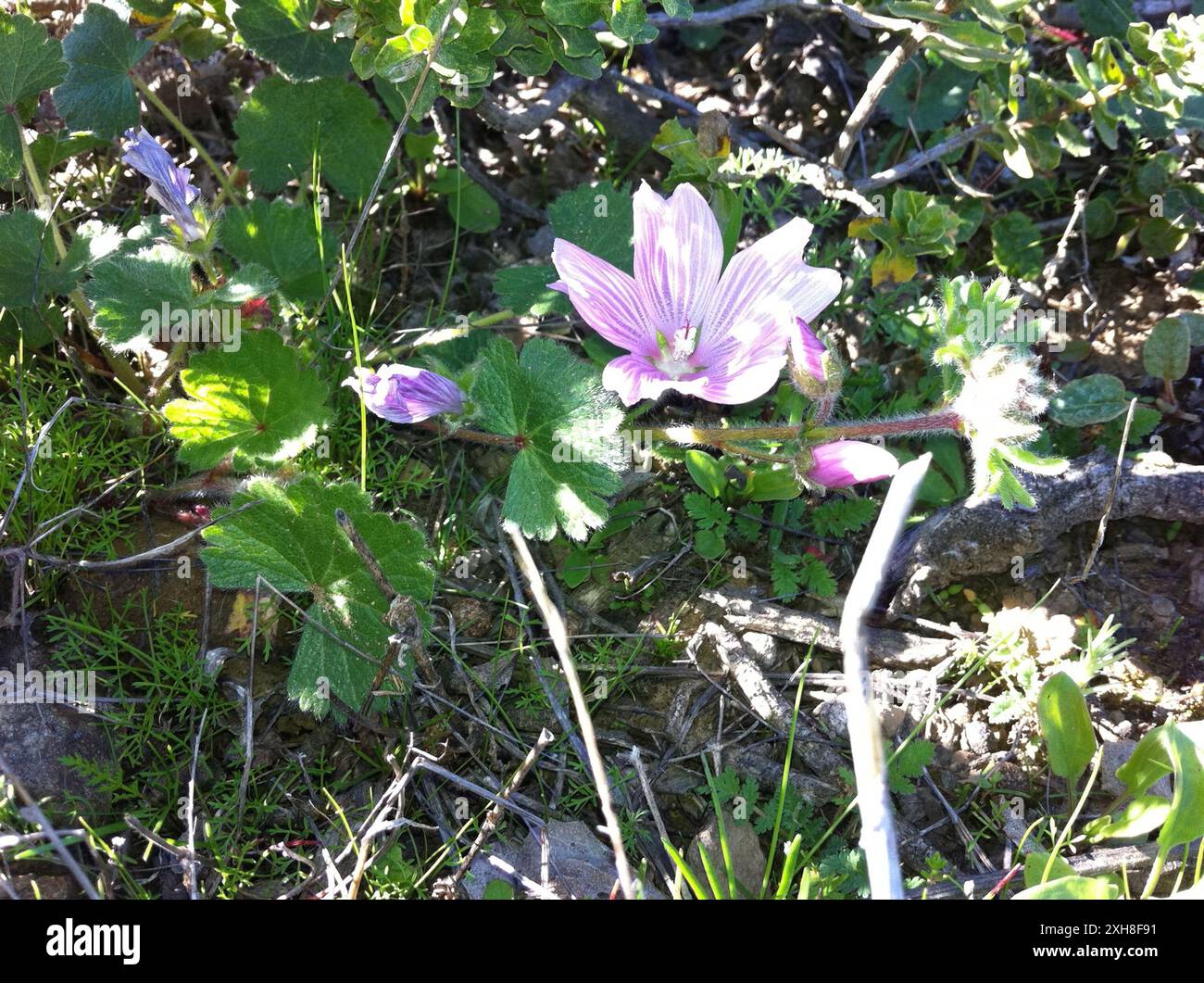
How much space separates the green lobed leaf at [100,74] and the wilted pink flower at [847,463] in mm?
Answer: 2057

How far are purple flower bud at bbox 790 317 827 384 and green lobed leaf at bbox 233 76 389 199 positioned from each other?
1501 millimetres

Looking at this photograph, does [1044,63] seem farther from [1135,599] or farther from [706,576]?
[706,576]

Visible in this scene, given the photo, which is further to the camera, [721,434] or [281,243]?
[281,243]

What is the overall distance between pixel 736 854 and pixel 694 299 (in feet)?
4.24

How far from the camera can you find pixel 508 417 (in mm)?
2539

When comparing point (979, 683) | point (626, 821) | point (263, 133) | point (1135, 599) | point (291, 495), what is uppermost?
point (263, 133)

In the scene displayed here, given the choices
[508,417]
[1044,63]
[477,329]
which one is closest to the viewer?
[508,417]

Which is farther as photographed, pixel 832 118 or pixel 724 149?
pixel 832 118

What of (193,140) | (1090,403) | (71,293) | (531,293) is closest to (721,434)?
(531,293)

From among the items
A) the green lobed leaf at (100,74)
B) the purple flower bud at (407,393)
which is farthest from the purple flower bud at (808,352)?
the green lobed leaf at (100,74)

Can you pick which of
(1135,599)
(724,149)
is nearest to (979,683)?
(1135,599)

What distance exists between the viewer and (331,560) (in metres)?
2.43

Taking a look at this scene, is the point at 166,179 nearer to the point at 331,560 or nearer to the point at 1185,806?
the point at 331,560
